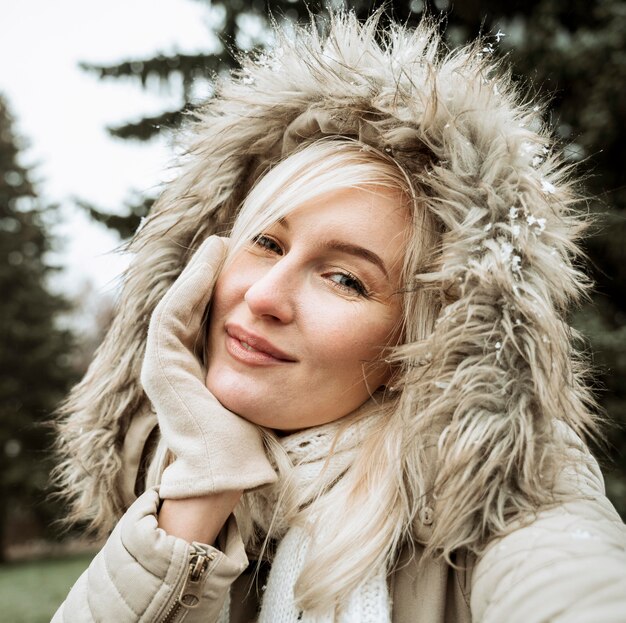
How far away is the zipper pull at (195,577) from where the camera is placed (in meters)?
1.58

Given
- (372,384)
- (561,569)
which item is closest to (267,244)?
(372,384)

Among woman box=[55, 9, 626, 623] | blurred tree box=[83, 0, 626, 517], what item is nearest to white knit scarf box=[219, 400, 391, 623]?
woman box=[55, 9, 626, 623]

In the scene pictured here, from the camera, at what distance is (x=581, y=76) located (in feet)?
20.4

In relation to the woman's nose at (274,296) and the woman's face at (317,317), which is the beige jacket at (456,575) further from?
the woman's nose at (274,296)

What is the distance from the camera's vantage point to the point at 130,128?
26.0 feet

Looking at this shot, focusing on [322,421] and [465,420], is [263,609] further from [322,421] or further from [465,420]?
[465,420]

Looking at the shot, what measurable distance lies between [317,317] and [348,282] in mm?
167

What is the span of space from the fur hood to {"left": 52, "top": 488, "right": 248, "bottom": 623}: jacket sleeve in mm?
632

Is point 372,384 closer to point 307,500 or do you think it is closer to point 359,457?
point 359,457

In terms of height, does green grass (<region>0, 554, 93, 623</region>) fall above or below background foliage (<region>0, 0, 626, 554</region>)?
below

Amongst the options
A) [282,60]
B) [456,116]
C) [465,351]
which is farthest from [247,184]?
[465,351]

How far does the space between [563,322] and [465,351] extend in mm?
331

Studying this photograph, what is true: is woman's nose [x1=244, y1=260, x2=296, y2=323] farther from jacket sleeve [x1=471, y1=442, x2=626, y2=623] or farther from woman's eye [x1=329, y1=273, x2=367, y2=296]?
jacket sleeve [x1=471, y1=442, x2=626, y2=623]

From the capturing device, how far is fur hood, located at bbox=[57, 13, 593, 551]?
150 cm
